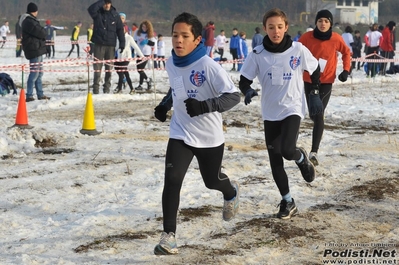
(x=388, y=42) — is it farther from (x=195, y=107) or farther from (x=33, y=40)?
(x=195, y=107)

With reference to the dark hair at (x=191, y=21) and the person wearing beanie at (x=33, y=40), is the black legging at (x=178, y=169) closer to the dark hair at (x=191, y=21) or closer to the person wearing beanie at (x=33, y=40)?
the dark hair at (x=191, y=21)

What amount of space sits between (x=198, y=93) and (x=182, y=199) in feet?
6.32

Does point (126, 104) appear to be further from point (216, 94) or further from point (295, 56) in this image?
point (216, 94)

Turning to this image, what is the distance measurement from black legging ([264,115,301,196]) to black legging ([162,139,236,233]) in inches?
37.4

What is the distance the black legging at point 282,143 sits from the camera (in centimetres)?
613

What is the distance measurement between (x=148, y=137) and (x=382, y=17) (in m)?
89.4

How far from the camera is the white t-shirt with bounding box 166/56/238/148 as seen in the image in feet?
16.7

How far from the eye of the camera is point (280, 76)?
6.25 m

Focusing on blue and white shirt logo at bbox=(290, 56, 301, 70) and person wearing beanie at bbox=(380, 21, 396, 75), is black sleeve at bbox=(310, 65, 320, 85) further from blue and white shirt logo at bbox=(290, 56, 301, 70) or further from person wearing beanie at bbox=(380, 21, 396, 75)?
person wearing beanie at bbox=(380, 21, 396, 75)

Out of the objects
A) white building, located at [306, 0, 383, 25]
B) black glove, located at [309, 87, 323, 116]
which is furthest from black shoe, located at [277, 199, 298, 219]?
white building, located at [306, 0, 383, 25]

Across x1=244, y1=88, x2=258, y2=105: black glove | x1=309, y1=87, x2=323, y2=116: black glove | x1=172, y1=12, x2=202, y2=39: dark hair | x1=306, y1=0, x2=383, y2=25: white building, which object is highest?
x1=306, y1=0, x2=383, y2=25: white building

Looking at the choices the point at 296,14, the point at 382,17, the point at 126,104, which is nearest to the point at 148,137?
the point at 126,104

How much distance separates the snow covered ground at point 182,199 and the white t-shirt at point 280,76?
907 millimetres

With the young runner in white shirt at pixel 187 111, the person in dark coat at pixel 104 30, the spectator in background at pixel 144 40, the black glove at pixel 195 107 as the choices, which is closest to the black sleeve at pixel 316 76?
the young runner in white shirt at pixel 187 111
